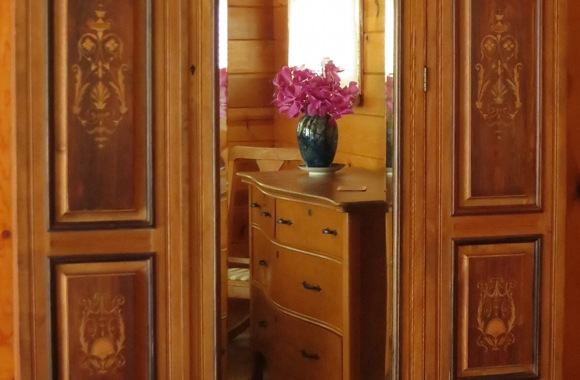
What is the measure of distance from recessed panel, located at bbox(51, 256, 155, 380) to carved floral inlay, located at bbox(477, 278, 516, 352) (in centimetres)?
86

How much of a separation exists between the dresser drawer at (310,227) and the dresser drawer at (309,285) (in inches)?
1.1

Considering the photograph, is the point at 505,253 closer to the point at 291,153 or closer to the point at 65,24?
the point at 291,153

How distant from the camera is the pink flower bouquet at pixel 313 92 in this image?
7.52 ft

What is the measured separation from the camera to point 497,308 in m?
2.42

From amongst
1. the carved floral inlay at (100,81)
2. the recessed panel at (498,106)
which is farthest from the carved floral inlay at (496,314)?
the carved floral inlay at (100,81)

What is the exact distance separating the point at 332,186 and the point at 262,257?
0.25 m

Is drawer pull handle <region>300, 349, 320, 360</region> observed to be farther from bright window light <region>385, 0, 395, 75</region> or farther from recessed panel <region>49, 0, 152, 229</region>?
bright window light <region>385, 0, 395, 75</region>

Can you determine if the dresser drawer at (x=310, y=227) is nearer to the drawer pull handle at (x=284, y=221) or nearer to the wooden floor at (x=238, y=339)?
the drawer pull handle at (x=284, y=221)

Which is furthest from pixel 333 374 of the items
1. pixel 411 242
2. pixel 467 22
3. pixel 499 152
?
pixel 467 22

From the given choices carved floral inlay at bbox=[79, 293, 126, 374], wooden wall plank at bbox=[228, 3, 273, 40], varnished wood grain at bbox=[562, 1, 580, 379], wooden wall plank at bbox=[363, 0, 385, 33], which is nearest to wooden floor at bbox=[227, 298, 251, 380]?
carved floral inlay at bbox=[79, 293, 126, 374]

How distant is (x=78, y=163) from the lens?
2109 millimetres

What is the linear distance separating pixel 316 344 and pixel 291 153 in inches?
19.4

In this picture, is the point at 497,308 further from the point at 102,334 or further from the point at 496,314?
the point at 102,334

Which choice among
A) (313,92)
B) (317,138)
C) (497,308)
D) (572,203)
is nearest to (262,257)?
(317,138)
